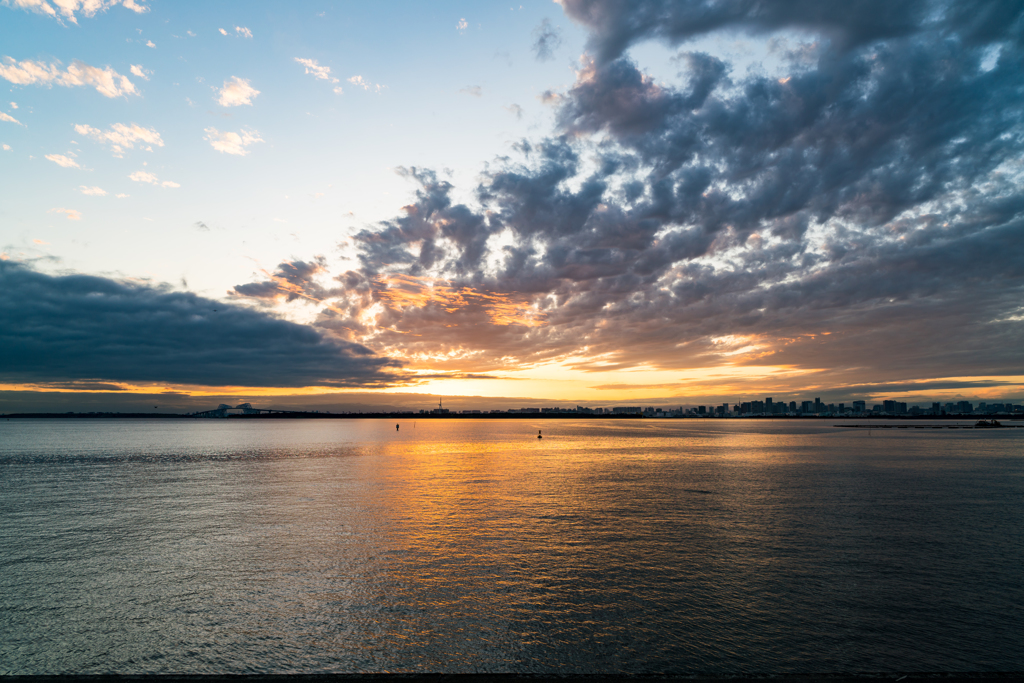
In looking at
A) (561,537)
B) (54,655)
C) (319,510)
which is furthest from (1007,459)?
(54,655)

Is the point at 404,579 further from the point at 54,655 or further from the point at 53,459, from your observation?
the point at 53,459

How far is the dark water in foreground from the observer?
12547 mm

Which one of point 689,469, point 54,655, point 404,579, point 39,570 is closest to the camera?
point 54,655

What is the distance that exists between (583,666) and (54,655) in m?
12.8

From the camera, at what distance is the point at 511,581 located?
→ 707 inches

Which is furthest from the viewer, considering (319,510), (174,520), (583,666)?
(319,510)

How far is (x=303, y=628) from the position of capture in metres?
14.1

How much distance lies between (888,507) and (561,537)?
2333 centimetres

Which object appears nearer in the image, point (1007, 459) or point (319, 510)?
point (319, 510)

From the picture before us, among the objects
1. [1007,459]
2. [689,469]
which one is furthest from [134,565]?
[1007,459]

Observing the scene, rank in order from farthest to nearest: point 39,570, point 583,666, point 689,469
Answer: point 689,469 → point 39,570 → point 583,666

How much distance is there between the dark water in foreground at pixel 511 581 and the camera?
12.5 metres

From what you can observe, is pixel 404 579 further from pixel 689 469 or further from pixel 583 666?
pixel 689 469

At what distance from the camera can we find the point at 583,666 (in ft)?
38.1
